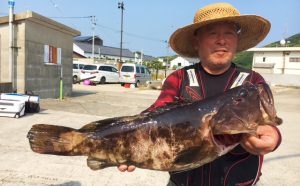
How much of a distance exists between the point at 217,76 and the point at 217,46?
24cm

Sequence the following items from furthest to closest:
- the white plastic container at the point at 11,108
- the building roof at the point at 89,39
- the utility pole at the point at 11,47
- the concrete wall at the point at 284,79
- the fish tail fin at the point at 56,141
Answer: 1. the building roof at the point at 89,39
2. the concrete wall at the point at 284,79
3. the utility pole at the point at 11,47
4. the white plastic container at the point at 11,108
5. the fish tail fin at the point at 56,141

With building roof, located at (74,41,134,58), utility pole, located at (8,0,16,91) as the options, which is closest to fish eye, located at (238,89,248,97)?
utility pole, located at (8,0,16,91)

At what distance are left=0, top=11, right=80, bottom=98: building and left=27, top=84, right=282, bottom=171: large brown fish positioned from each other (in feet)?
33.1

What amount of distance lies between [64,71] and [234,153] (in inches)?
557

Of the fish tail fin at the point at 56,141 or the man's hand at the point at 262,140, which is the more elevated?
the man's hand at the point at 262,140

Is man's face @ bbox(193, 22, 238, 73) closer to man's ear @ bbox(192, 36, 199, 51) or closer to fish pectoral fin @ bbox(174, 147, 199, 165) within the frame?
man's ear @ bbox(192, 36, 199, 51)

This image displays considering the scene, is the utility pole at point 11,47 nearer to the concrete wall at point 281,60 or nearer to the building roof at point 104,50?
the concrete wall at point 281,60

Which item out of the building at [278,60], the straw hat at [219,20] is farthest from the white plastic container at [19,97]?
the building at [278,60]

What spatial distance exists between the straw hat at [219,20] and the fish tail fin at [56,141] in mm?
1101

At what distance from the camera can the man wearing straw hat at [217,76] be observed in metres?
2.41

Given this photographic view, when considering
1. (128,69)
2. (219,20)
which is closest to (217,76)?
(219,20)

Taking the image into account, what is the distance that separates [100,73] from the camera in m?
28.7

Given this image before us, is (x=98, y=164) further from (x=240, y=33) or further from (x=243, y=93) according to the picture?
(x=240, y=33)

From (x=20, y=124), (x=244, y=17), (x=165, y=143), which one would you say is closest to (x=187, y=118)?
(x=165, y=143)
